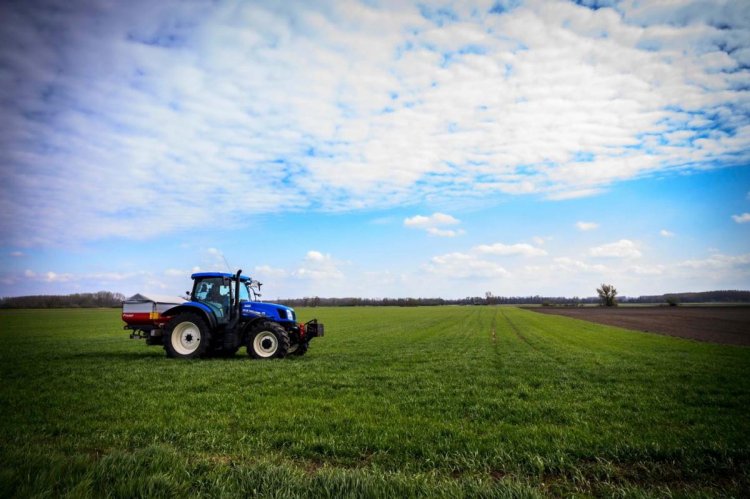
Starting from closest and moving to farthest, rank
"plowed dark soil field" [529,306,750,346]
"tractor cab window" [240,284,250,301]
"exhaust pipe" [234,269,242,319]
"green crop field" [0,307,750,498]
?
"green crop field" [0,307,750,498]
"exhaust pipe" [234,269,242,319]
"tractor cab window" [240,284,250,301]
"plowed dark soil field" [529,306,750,346]

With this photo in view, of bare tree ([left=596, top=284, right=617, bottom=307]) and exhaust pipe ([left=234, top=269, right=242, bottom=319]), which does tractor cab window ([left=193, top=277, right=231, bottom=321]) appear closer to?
exhaust pipe ([left=234, top=269, right=242, bottom=319])

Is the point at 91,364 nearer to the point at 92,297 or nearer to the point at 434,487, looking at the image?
the point at 434,487

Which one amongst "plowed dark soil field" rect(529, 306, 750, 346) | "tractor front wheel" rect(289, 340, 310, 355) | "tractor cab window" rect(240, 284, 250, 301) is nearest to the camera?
"tractor cab window" rect(240, 284, 250, 301)

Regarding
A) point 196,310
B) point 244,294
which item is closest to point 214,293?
point 196,310

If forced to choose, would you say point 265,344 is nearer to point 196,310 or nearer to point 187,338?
point 196,310

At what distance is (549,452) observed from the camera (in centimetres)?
563

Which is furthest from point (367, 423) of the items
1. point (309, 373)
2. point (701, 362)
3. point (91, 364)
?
point (701, 362)

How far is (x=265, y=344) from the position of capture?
14922 millimetres

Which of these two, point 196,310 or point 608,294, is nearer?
point 196,310

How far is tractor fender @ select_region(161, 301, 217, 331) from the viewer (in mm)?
14617

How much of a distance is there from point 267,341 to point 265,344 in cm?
14

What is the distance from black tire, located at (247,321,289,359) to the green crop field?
150 centimetres

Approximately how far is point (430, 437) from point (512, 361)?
9741 millimetres

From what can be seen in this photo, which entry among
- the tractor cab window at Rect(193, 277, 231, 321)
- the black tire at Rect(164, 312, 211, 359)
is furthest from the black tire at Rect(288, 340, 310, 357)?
the black tire at Rect(164, 312, 211, 359)
